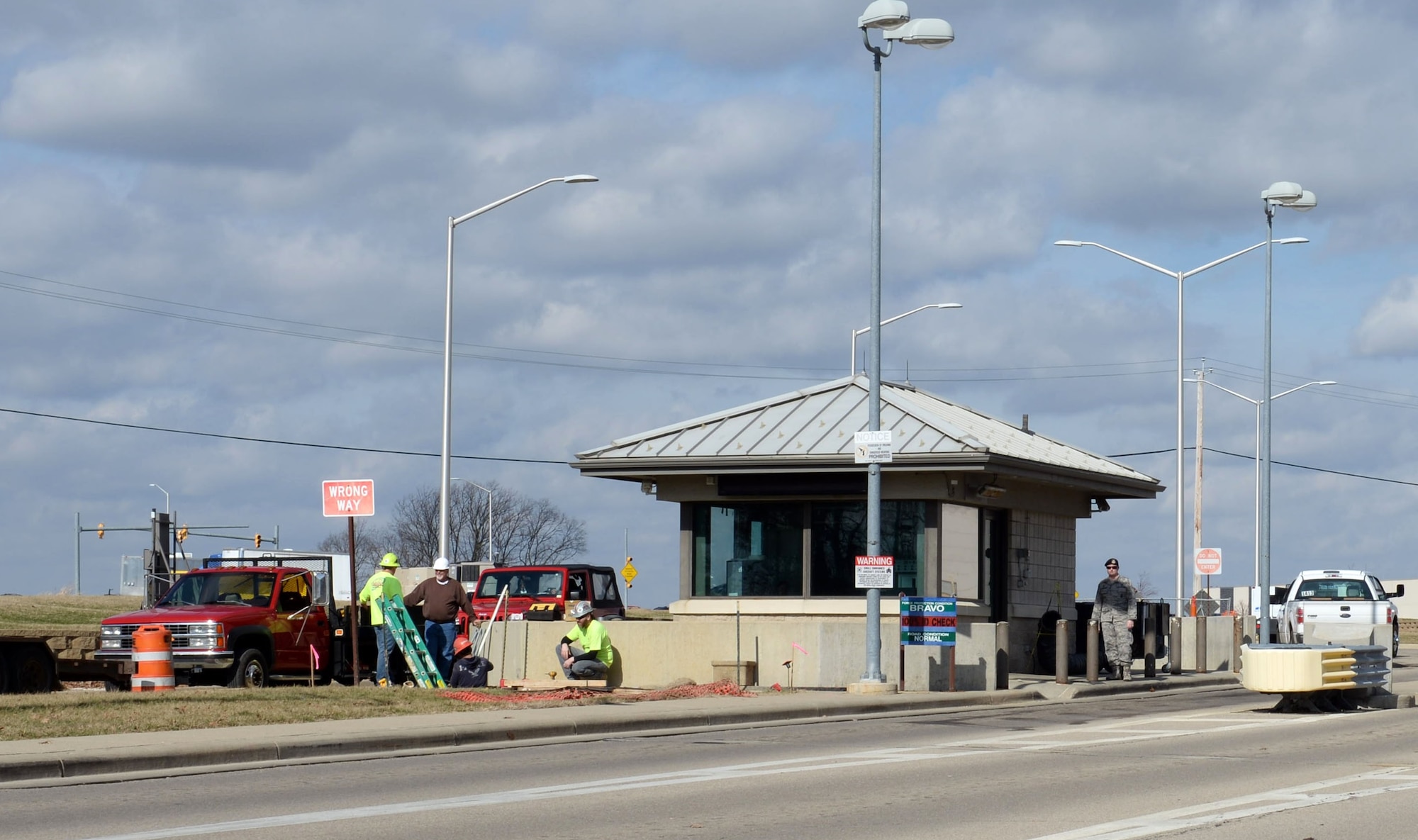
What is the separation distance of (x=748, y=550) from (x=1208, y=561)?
1794 centimetres

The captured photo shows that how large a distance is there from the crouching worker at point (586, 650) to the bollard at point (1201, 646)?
41.3 feet

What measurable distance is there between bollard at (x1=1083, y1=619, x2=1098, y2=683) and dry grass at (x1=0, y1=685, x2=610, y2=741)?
327 inches

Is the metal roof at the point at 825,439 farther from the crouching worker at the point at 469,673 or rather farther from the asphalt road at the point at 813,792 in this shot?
the asphalt road at the point at 813,792

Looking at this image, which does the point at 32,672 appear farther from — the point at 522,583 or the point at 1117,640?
→ the point at 1117,640

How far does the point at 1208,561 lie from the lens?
1604 inches

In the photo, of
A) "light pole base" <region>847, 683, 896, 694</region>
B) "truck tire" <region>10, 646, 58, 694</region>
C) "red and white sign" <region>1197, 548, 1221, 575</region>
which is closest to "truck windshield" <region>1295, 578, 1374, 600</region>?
"red and white sign" <region>1197, 548, 1221, 575</region>

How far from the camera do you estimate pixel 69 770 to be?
13789 mm

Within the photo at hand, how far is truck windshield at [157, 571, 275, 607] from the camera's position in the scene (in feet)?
80.8

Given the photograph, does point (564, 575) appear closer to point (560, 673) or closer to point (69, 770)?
point (560, 673)

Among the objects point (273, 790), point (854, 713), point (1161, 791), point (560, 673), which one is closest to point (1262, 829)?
point (1161, 791)

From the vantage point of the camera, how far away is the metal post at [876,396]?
21.9 meters

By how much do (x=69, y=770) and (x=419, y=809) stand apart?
409 centimetres

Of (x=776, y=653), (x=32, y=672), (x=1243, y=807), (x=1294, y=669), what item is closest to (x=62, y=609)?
(x=32, y=672)

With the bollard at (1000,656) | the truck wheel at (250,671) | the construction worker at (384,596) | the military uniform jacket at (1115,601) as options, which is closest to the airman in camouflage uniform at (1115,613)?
the military uniform jacket at (1115,601)
